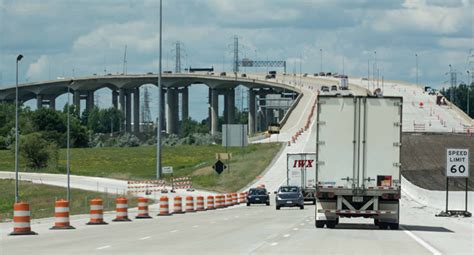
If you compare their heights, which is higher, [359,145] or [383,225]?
[359,145]

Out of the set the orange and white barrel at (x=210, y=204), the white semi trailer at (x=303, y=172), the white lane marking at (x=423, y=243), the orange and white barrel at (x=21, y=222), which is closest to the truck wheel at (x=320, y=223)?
the white lane marking at (x=423, y=243)

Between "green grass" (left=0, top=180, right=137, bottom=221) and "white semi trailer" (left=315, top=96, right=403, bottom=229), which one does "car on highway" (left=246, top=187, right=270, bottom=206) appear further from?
"white semi trailer" (left=315, top=96, right=403, bottom=229)

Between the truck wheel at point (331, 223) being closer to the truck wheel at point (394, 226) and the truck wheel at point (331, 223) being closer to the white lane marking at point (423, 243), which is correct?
the truck wheel at point (394, 226)

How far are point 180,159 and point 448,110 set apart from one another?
6206 centimetres

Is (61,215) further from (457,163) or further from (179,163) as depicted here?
(179,163)

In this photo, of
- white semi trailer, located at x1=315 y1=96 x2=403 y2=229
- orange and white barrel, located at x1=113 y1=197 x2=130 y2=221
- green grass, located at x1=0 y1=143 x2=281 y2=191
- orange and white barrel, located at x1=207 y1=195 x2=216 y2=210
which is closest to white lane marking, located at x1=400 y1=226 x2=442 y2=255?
white semi trailer, located at x1=315 y1=96 x2=403 y2=229

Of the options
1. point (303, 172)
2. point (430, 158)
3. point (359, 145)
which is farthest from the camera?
point (430, 158)

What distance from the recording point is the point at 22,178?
11088 centimetres

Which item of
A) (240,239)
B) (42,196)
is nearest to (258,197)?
(42,196)

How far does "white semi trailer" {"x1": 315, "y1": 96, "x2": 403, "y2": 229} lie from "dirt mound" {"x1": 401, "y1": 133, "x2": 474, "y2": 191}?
5198cm

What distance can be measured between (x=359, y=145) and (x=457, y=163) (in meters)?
13.9

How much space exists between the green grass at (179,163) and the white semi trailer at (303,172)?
25408 millimetres

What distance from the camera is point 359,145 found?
116ft

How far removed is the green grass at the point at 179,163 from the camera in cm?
10544
